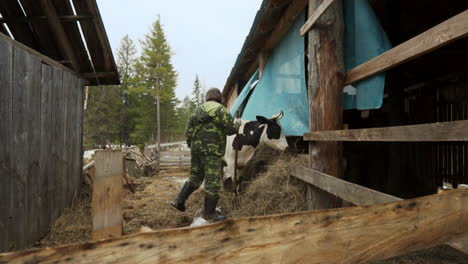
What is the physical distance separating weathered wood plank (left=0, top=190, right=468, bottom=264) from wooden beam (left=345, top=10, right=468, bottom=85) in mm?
1017

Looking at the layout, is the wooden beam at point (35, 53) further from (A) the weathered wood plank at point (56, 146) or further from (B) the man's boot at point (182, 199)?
(B) the man's boot at point (182, 199)

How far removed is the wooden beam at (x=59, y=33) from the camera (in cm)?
395

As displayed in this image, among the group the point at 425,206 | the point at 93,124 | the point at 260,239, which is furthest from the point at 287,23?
the point at 93,124

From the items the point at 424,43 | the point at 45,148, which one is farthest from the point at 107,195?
the point at 45,148

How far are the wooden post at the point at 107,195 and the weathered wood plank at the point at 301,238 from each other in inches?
32.3

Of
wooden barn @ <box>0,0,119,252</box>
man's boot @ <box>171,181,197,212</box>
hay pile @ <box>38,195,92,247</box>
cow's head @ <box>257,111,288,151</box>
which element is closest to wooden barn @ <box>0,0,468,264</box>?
cow's head @ <box>257,111,288,151</box>

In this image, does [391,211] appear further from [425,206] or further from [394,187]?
[394,187]

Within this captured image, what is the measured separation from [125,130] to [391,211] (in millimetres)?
31468

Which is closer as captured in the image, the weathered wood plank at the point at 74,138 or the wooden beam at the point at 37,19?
the wooden beam at the point at 37,19

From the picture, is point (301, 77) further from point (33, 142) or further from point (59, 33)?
point (59, 33)

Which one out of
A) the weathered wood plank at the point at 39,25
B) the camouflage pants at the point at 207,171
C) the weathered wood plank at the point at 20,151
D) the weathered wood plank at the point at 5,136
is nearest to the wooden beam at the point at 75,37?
the weathered wood plank at the point at 39,25

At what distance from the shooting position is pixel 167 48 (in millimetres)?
24969

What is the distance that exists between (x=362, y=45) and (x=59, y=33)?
4.61 m

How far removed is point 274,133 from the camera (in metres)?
4.02
